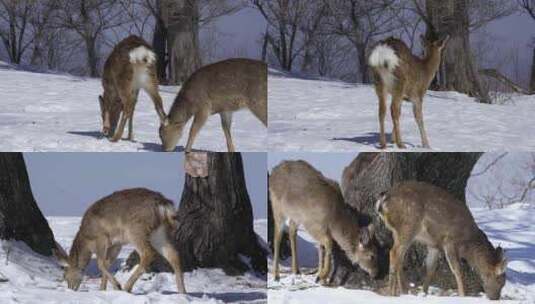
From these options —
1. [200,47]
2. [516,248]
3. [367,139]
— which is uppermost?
[200,47]

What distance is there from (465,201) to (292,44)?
2.81 metres

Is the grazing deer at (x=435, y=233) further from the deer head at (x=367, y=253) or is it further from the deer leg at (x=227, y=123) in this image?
the deer leg at (x=227, y=123)

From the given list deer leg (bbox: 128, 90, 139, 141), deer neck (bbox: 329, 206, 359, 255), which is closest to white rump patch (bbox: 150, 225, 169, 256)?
deer leg (bbox: 128, 90, 139, 141)

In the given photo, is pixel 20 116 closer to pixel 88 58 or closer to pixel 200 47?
pixel 88 58

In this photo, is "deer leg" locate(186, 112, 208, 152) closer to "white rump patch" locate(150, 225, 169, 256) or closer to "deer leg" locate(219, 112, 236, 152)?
"deer leg" locate(219, 112, 236, 152)

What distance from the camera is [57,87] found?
448 inches

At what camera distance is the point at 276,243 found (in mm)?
8117

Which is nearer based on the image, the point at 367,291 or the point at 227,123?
the point at 367,291

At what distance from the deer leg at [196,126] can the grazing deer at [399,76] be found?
1258 mm

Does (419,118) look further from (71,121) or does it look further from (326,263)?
→ (71,121)

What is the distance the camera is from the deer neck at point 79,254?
796cm

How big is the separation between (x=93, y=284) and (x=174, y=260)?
604mm

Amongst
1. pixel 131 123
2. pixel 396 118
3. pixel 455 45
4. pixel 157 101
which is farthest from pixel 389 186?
pixel 131 123

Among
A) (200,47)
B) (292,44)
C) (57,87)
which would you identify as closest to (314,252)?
(200,47)
